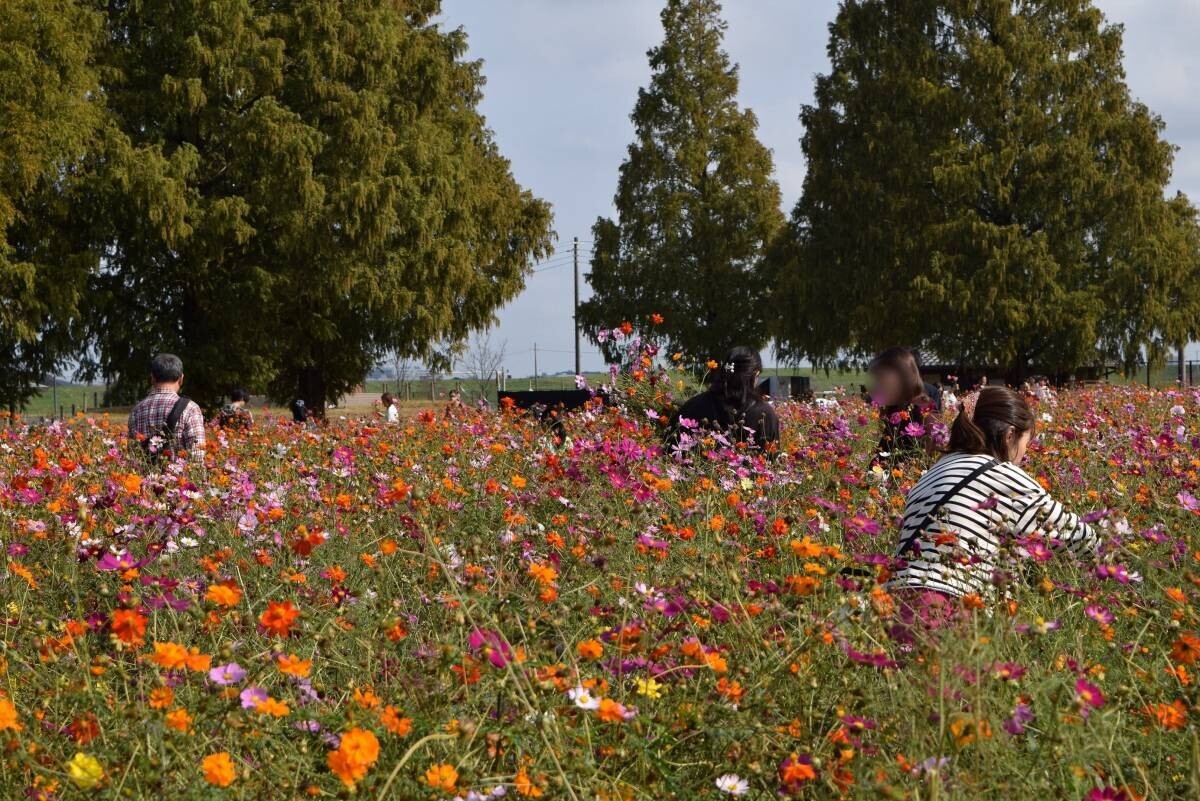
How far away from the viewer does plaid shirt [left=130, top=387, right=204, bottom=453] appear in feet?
21.6

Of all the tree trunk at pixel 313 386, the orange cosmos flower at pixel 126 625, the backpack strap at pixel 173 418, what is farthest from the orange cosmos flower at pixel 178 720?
the tree trunk at pixel 313 386

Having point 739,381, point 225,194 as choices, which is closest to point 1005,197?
point 225,194

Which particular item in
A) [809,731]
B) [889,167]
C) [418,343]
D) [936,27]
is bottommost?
[809,731]

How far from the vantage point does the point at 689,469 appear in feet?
18.0

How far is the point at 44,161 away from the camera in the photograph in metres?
17.1

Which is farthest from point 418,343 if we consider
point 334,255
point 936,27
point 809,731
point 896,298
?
point 809,731

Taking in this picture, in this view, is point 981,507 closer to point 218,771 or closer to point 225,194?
point 218,771

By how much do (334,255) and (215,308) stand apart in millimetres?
2176

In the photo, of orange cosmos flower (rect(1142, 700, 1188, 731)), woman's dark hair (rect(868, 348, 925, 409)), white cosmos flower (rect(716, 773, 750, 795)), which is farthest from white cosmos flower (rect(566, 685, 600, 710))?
woman's dark hair (rect(868, 348, 925, 409))

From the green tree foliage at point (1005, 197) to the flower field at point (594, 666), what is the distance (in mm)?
19960

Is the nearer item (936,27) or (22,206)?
(22,206)

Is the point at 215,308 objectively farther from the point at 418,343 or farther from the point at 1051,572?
the point at 1051,572

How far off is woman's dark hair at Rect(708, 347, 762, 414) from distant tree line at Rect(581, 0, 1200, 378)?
1795cm

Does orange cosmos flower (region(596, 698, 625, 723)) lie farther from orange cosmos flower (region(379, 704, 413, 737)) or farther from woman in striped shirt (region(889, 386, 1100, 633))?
woman in striped shirt (region(889, 386, 1100, 633))
